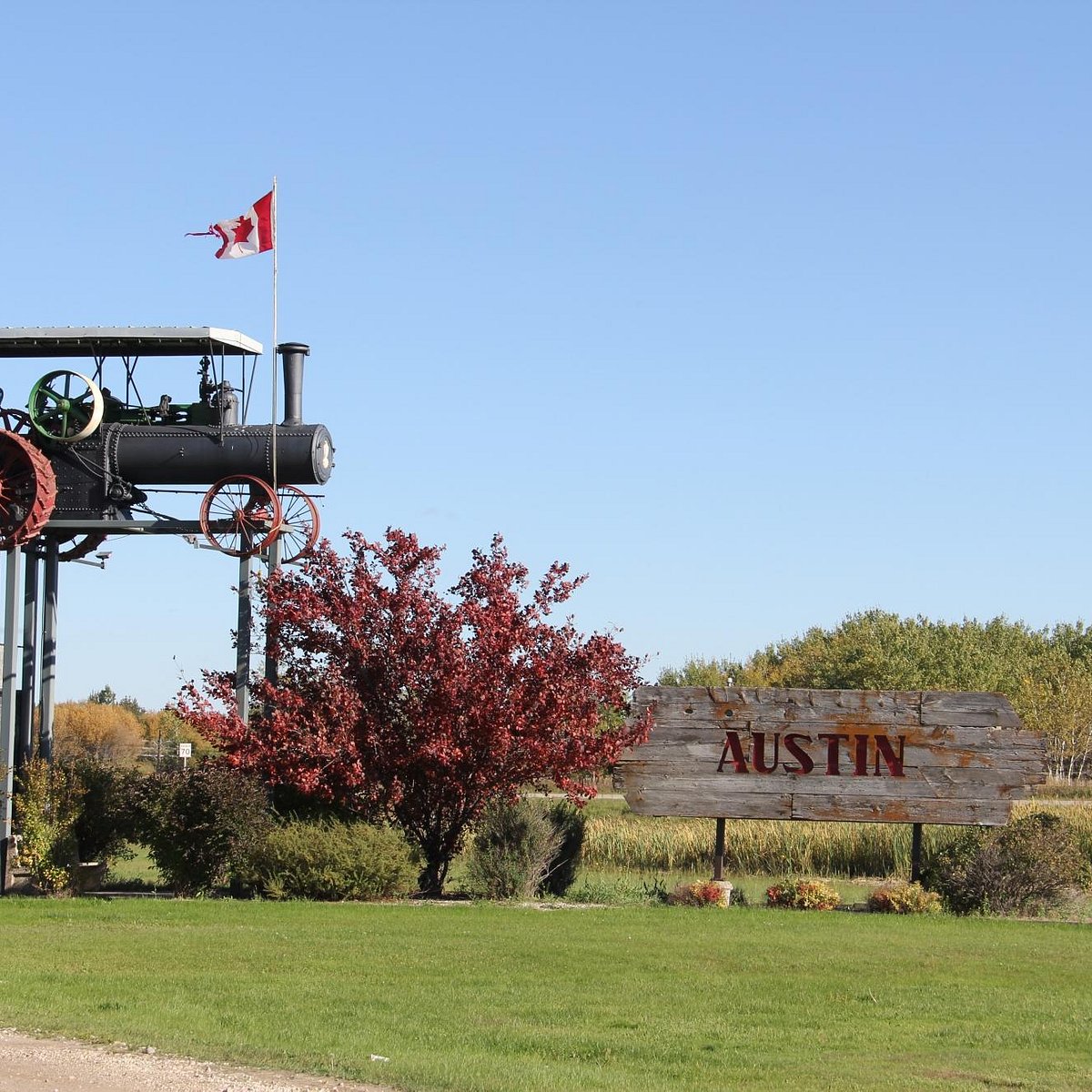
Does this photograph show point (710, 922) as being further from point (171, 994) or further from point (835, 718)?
point (171, 994)

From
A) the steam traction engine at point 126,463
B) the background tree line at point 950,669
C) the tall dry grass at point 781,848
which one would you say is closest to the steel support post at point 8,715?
the steam traction engine at point 126,463

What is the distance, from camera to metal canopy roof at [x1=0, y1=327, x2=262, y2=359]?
78.3ft

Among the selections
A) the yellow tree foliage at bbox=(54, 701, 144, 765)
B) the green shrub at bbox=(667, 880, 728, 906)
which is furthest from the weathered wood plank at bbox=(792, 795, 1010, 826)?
the yellow tree foliage at bbox=(54, 701, 144, 765)

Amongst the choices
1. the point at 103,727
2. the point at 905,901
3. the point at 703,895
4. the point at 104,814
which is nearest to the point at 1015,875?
the point at 905,901

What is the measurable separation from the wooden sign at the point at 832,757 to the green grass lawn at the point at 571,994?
2768 mm

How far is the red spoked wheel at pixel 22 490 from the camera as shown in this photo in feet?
75.7

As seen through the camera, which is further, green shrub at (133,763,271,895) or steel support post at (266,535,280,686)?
steel support post at (266,535,280,686)

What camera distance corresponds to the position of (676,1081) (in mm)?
10641

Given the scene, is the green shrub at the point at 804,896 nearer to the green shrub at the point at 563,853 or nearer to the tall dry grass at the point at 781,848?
the green shrub at the point at 563,853

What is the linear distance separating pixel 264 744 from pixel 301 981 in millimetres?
7622

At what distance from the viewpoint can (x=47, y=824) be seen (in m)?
22.1

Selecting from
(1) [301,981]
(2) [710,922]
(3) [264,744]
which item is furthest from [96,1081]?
(3) [264,744]

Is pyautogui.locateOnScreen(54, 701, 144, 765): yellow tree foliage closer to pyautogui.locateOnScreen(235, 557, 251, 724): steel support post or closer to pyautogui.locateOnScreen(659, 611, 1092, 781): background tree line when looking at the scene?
pyautogui.locateOnScreen(659, 611, 1092, 781): background tree line

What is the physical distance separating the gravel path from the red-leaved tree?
1018 centimetres
